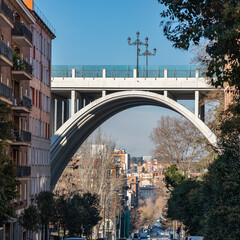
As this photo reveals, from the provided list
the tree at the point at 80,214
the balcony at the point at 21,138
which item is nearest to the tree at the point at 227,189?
the balcony at the point at 21,138

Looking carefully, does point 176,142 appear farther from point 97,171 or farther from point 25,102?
point 25,102

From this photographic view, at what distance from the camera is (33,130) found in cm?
6009

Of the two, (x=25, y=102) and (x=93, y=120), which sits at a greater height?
(x=93, y=120)

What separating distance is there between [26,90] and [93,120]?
28.1 metres

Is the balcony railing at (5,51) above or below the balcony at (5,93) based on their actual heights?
above

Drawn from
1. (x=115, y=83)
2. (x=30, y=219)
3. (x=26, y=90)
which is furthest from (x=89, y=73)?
(x=30, y=219)

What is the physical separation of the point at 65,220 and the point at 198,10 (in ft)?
157

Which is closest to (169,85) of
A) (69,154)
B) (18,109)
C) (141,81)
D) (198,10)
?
(141,81)

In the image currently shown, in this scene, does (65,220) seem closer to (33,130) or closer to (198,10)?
(33,130)

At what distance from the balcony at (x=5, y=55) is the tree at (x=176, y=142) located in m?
45.1

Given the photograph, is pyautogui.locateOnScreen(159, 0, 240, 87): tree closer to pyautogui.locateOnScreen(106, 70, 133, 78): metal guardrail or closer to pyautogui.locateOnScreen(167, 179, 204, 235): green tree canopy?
pyautogui.locateOnScreen(167, 179, 204, 235): green tree canopy

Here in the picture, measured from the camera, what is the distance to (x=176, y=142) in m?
87.8

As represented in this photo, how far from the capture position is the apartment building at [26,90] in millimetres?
44875

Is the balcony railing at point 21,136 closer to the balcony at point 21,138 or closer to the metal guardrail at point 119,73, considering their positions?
the balcony at point 21,138
